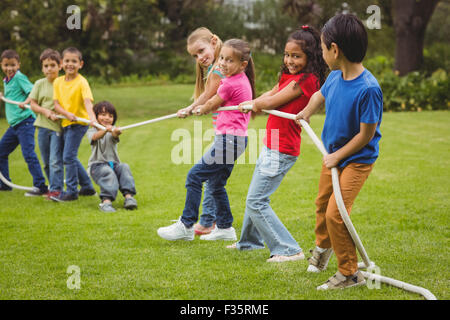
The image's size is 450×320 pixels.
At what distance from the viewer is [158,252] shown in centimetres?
485

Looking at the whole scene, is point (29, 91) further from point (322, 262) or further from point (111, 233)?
point (322, 262)

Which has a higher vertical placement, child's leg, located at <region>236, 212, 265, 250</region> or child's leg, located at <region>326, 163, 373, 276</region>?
child's leg, located at <region>326, 163, 373, 276</region>

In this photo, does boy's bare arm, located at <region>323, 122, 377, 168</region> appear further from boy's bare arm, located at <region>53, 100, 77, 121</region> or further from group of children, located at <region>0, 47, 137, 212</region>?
boy's bare arm, located at <region>53, 100, 77, 121</region>

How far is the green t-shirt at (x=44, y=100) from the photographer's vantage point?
719 centimetres

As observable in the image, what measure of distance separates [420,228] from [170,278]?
8.96ft

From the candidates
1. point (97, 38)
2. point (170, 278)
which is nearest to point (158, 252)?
point (170, 278)

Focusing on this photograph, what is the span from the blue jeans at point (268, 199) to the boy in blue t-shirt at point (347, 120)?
0.54 metres

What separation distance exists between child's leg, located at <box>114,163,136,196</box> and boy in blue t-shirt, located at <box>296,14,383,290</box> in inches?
139

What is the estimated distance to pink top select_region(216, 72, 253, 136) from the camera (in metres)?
4.76
